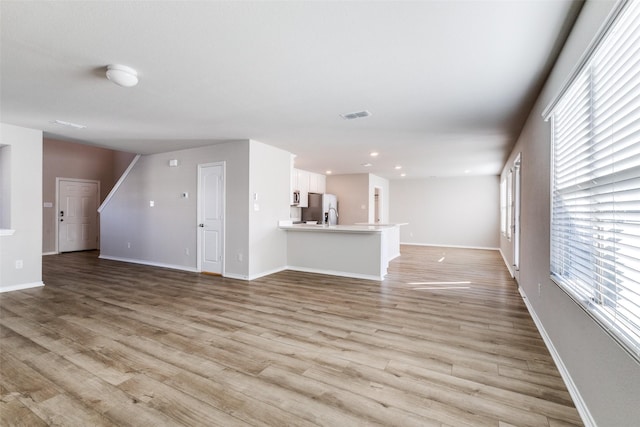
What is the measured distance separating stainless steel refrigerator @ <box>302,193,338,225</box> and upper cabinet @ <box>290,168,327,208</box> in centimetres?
23

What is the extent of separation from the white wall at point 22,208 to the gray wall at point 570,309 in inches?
253

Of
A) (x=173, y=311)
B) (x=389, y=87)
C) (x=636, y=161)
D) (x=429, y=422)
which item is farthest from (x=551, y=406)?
(x=173, y=311)

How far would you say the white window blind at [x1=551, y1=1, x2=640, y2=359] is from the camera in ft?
4.06

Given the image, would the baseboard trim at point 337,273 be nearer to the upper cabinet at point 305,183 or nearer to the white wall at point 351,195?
the upper cabinet at point 305,183

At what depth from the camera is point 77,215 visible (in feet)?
27.4

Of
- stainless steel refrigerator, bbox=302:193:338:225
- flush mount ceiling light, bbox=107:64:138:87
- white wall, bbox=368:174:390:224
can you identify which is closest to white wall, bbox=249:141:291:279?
flush mount ceiling light, bbox=107:64:138:87

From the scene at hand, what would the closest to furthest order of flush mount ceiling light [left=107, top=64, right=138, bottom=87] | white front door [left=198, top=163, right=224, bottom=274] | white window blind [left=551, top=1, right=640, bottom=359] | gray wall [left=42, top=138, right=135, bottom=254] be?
white window blind [left=551, top=1, right=640, bottom=359] < flush mount ceiling light [left=107, top=64, right=138, bottom=87] < white front door [left=198, top=163, right=224, bottom=274] < gray wall [left=42, top=138, right=135, bottom=254]

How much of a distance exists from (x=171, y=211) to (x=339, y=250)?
11.6ft

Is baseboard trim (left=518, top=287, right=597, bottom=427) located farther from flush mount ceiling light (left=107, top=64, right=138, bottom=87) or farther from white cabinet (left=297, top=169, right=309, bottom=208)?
white cabinet (left=297, top=169, right=309, bottom=208)

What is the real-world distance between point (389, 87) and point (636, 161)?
2.03 metres

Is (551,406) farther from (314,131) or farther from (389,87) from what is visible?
(314,131)

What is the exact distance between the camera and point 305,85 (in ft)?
9.29

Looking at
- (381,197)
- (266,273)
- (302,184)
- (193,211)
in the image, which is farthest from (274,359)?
(381,197)

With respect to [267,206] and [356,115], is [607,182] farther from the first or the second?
[267,206]
